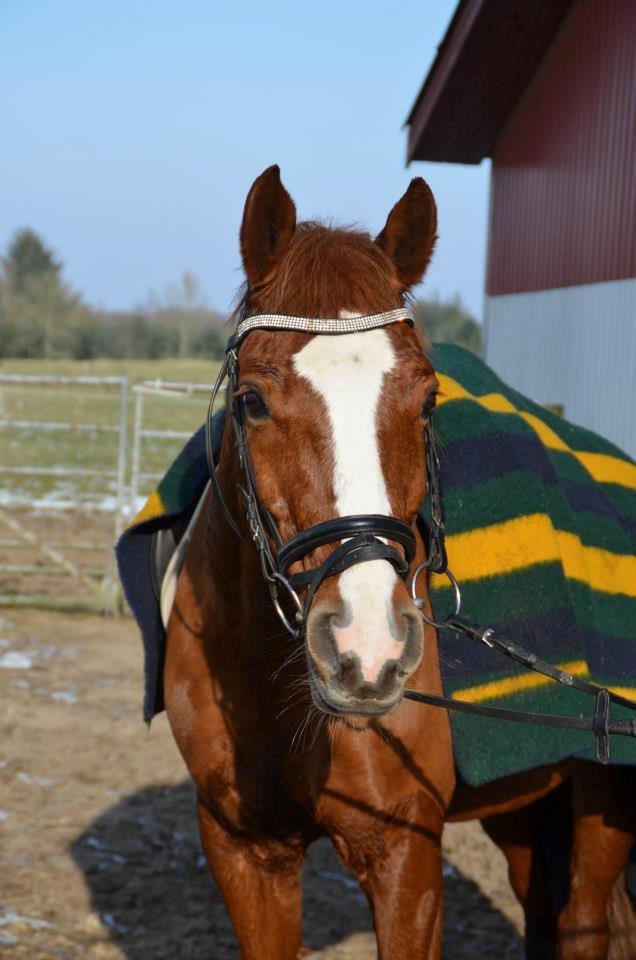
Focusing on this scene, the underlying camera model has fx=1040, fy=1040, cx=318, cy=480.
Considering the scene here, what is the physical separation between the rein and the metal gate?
676 cm

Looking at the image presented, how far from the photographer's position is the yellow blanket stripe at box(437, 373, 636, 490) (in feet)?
9.86

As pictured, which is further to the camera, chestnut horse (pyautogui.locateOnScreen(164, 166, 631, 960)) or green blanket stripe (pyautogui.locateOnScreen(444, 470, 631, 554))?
green blanket stripe (pyautogui.locateOnScreen(444, 470, 631, 554))

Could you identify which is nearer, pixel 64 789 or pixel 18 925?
pixel 18 925

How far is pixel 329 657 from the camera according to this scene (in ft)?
5.95

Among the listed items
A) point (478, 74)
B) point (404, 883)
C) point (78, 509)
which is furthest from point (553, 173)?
point (404, 883)

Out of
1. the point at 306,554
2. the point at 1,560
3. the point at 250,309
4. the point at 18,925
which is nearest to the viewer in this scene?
the point at 306,554

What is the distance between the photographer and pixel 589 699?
2.77 m

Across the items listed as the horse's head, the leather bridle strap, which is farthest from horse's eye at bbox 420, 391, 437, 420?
the leather bridle strap

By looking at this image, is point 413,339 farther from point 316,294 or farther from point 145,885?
point 145,885

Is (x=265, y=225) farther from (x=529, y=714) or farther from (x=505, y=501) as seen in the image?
(x=529, y=714)

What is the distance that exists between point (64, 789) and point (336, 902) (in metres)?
1.62

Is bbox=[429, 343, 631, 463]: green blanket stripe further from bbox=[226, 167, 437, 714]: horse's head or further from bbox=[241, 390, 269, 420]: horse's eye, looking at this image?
bbox=[241, 390, 269, 420]: horse's eye

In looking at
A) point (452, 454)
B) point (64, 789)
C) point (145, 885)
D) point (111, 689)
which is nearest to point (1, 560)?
point (111, 689)

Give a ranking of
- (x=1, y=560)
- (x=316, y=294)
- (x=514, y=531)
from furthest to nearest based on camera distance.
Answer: (x=1, y=560) < (x=514, y=531) < (x=316, y=294)
